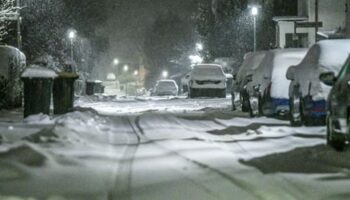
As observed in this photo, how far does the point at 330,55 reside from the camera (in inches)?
623

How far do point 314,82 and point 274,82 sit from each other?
2.94 meters

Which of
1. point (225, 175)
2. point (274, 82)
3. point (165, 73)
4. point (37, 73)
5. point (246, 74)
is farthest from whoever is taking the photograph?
point (165, 73)

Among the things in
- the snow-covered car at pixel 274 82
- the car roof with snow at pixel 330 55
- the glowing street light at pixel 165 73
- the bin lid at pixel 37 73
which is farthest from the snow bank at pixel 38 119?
the glowing street light at pixel 165 73

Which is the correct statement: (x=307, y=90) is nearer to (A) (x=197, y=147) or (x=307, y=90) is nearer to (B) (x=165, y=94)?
(A) (x=197, y=147)

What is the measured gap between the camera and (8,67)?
84.6 ft

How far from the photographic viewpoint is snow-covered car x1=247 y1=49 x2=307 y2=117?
18578 millimetres

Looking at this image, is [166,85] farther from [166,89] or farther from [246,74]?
[246,74]

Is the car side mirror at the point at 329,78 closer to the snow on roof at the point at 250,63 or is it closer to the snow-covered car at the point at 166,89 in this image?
the snow on roof at the point at 250,63

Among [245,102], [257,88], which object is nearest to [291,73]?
[257,88]

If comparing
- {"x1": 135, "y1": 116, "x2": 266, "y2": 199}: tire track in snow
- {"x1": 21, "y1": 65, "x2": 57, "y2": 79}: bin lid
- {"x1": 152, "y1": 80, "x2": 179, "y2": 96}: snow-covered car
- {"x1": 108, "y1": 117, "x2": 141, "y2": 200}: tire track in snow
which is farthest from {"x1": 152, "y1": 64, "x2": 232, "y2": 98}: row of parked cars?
{"x1": 135, "y1": 116, "x2": 266, "y2": 199}: tire track in snow

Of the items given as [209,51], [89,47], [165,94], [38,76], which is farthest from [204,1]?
[38,76]

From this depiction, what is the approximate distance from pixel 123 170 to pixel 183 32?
97365mm

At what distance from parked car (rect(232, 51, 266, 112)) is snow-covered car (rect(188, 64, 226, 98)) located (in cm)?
1481

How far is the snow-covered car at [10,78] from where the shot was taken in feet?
82.1
